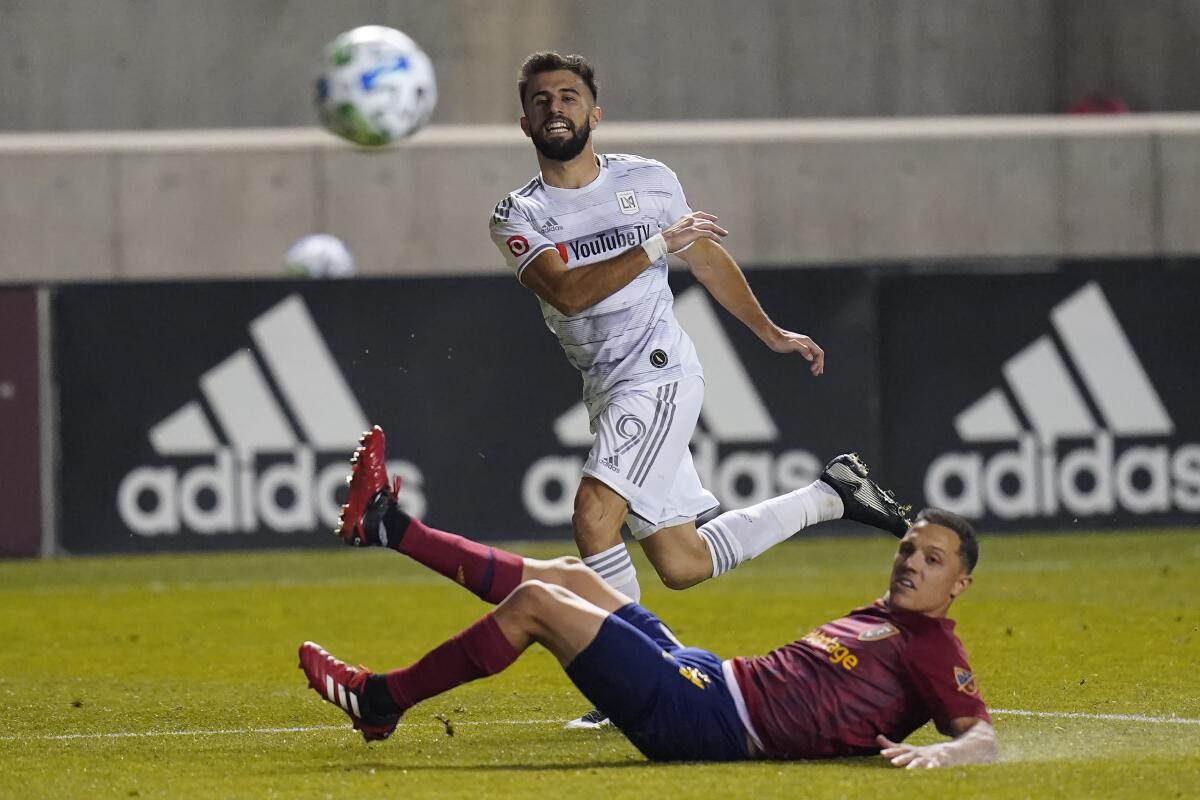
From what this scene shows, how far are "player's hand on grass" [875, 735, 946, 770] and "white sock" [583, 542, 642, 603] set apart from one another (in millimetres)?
1540

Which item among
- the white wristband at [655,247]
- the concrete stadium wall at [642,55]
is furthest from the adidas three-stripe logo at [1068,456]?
the white wristband at [655,247]

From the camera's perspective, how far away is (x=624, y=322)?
7.65 m

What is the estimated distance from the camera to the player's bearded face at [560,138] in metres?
7.42

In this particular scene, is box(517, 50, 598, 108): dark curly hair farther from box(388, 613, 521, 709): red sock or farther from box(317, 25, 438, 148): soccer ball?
box(317, 25, 438, 148): soccer ball

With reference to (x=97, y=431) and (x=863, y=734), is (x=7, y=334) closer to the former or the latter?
(x=97, y=431)

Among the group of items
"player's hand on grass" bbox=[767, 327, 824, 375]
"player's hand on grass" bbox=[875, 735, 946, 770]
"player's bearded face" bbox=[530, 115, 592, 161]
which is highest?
"player's bearded face" bbox=[530, 115, 592, 161]

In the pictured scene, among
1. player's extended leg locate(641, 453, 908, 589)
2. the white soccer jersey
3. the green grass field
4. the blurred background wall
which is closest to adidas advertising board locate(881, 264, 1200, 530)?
the green grass field

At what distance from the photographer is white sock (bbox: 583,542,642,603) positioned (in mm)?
7246

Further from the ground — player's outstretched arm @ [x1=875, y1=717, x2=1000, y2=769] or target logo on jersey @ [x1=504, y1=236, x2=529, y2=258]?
target logo on jersey @ [x1=504, y1=236, x2=529, y2=258]

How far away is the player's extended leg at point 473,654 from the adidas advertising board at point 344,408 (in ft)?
29.6

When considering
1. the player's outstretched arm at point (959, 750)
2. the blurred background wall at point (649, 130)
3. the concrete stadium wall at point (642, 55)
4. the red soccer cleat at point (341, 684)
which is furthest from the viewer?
the concrete stadium wall at point (642, 55)

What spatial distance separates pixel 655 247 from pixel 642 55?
15.3 m

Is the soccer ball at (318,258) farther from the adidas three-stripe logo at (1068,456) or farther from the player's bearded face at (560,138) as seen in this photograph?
the player's bearded face at (560,138)

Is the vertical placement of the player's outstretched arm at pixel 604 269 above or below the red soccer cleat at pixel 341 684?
above
